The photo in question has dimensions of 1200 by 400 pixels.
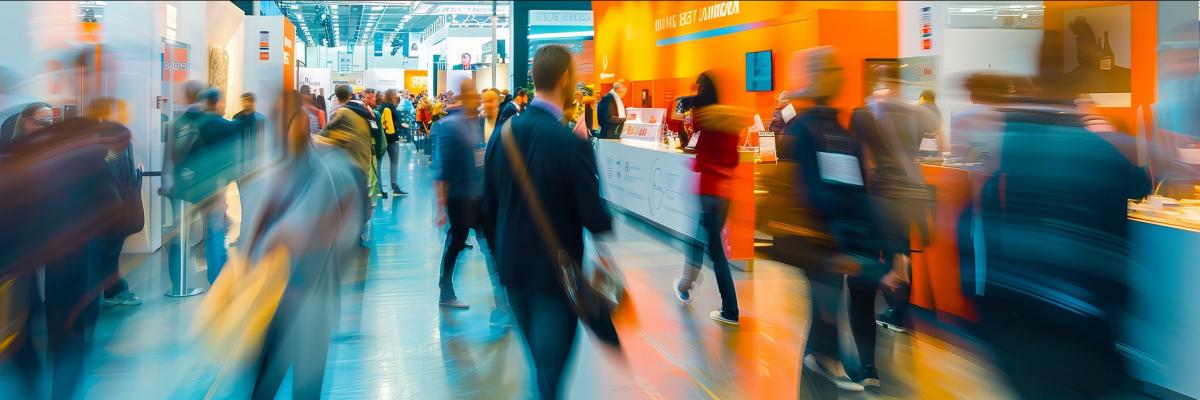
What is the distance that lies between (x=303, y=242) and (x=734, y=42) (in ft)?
31.8

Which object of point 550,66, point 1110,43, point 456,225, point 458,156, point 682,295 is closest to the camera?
point 550,66

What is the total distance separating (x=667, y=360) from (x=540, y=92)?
204 centimetres

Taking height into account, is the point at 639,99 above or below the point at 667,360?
above

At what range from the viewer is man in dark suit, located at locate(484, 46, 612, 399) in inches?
94.3

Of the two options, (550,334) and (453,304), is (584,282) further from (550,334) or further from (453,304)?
(453,304)

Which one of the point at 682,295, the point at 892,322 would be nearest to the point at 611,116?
the point at 682,295

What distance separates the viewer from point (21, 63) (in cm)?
611

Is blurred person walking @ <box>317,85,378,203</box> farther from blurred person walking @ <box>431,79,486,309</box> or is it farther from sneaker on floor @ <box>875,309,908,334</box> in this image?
sneaker on floor @ <box>875,309,908,334</box>

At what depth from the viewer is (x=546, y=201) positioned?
7.96ft

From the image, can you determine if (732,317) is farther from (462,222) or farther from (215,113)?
(215,113)

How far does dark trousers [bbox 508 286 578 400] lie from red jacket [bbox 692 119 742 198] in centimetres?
212

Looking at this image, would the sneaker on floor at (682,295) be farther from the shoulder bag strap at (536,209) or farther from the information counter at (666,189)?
the shoulder bag strap at (536,209)

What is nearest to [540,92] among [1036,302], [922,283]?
[1036,302]

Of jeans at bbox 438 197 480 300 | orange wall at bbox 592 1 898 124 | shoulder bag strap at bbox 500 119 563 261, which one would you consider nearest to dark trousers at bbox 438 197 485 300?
jeans at bbox 438 197 480 300
